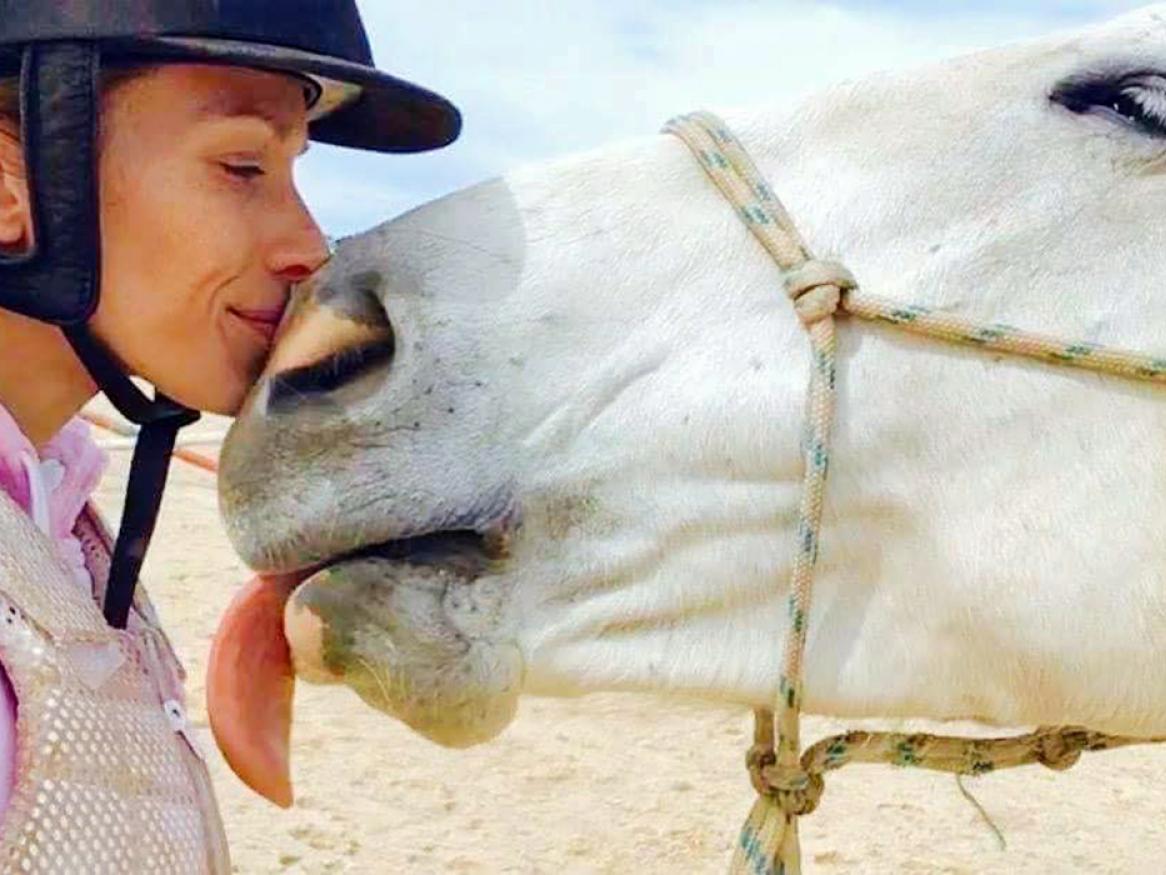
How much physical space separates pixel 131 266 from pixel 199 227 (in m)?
0.08

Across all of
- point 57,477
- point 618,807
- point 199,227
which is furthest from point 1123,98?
point 618,807

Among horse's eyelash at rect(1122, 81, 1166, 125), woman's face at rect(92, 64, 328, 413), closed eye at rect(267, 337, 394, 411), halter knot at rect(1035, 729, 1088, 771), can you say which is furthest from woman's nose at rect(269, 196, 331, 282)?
halter knot at rect(1035, 729, 1088, 771)

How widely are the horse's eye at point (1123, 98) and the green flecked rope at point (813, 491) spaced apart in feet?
0.85

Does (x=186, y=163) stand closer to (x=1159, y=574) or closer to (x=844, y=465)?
(x=844, y=465)

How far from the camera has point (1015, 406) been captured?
1.61 m

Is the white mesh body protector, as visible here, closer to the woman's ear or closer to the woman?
the woman

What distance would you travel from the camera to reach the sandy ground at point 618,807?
413 cm

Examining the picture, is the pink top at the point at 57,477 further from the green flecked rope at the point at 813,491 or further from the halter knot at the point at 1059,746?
the halter knot at the point at 1059,746

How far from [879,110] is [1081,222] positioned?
10.2 inches

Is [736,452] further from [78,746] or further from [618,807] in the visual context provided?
[618,807]

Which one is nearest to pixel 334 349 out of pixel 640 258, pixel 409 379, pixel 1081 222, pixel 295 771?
pixel 409 379

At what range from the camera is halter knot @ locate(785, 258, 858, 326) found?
5.23 feet

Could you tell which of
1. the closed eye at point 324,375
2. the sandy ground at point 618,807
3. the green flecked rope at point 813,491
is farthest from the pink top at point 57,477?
the sandy ground at point 618,807

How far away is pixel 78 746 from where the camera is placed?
1.22 meters
